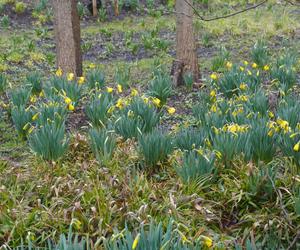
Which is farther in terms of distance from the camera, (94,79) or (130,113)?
(94,79)

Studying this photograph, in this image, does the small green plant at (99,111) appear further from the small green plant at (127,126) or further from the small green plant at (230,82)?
the small green plant at (230,82)

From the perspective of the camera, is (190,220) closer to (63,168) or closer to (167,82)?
(63,168)

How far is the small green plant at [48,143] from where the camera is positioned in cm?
462

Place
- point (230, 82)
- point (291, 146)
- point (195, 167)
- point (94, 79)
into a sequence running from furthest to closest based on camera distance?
point (94, 79) < point (230, 82) < point (291, 146) < point (195, 167)

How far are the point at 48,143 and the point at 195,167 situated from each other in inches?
55.5

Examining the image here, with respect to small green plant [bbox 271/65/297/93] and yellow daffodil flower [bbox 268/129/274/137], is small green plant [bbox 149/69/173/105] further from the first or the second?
yellow daffodil flower [bbox 268/129/274/137]

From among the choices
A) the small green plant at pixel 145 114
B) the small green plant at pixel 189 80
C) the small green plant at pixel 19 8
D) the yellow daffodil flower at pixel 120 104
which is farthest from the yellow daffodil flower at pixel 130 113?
the small green plant at pixel 19 8

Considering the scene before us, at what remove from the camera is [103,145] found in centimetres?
472

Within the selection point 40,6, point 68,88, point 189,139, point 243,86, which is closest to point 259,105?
point 243,86

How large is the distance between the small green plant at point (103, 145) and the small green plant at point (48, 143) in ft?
0.95

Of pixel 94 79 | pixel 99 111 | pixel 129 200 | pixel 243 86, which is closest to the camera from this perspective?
pixel 129 200

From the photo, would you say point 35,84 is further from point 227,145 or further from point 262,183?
point 262,183

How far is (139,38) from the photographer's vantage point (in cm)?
1405

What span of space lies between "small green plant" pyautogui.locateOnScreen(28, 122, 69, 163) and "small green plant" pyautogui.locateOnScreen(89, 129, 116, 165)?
29 cm
